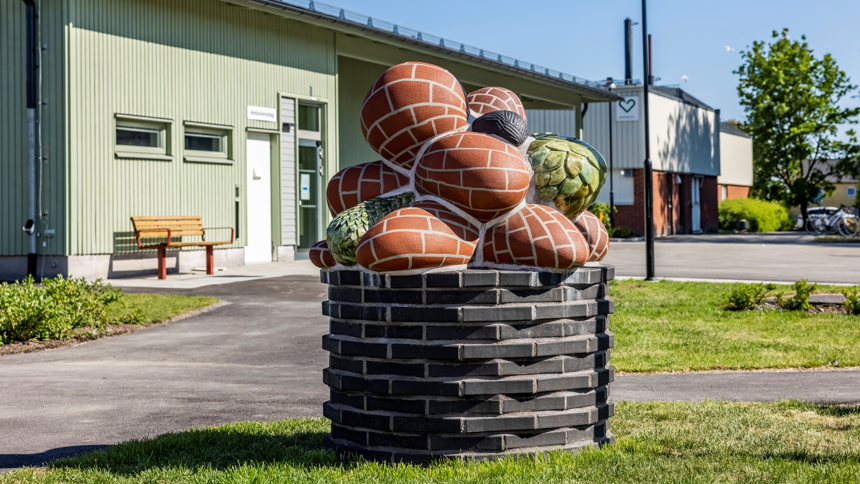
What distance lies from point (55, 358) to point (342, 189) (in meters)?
5.73

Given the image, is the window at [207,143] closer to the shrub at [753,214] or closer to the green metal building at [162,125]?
the green metal building at [162,125]

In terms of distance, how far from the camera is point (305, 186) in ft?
75.3

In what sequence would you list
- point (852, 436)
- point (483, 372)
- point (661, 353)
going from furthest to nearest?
point (661, 353)
point (852, 436)
point (483, 372)

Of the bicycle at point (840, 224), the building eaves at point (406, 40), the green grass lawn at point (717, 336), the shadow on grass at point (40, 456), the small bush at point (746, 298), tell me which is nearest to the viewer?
the shadow on grass at point (40, 456)

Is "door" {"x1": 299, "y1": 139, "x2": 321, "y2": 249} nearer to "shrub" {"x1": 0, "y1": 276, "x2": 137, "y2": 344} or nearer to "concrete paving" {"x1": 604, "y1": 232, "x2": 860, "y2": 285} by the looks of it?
"concrete paving" {"x1": 604, "y1": 232, "x2": 860, "y2": 285}

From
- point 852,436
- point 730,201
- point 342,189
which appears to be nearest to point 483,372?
point 342,189

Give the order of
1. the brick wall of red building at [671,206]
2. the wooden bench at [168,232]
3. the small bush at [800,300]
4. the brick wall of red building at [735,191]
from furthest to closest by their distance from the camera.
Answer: the brick wall of red building at [735,191] < the brick wall of red building at [671,206] < the wooden bench at [168,232] < the small bush at [800,300]

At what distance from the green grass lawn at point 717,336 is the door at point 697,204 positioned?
1462 inches

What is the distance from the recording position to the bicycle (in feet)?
124

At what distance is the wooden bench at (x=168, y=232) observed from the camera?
1739 cm

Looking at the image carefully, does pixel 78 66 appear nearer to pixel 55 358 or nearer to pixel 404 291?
pixel 55 358

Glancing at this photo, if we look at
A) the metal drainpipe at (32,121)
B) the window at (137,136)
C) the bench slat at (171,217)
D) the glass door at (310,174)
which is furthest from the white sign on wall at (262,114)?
the metal drainpipe at (32,121)

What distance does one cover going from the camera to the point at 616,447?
468cm

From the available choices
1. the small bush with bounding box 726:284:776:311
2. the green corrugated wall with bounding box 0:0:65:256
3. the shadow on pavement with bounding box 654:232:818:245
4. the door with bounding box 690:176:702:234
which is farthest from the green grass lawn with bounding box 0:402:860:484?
the door with bounding box 690:176:702:234
